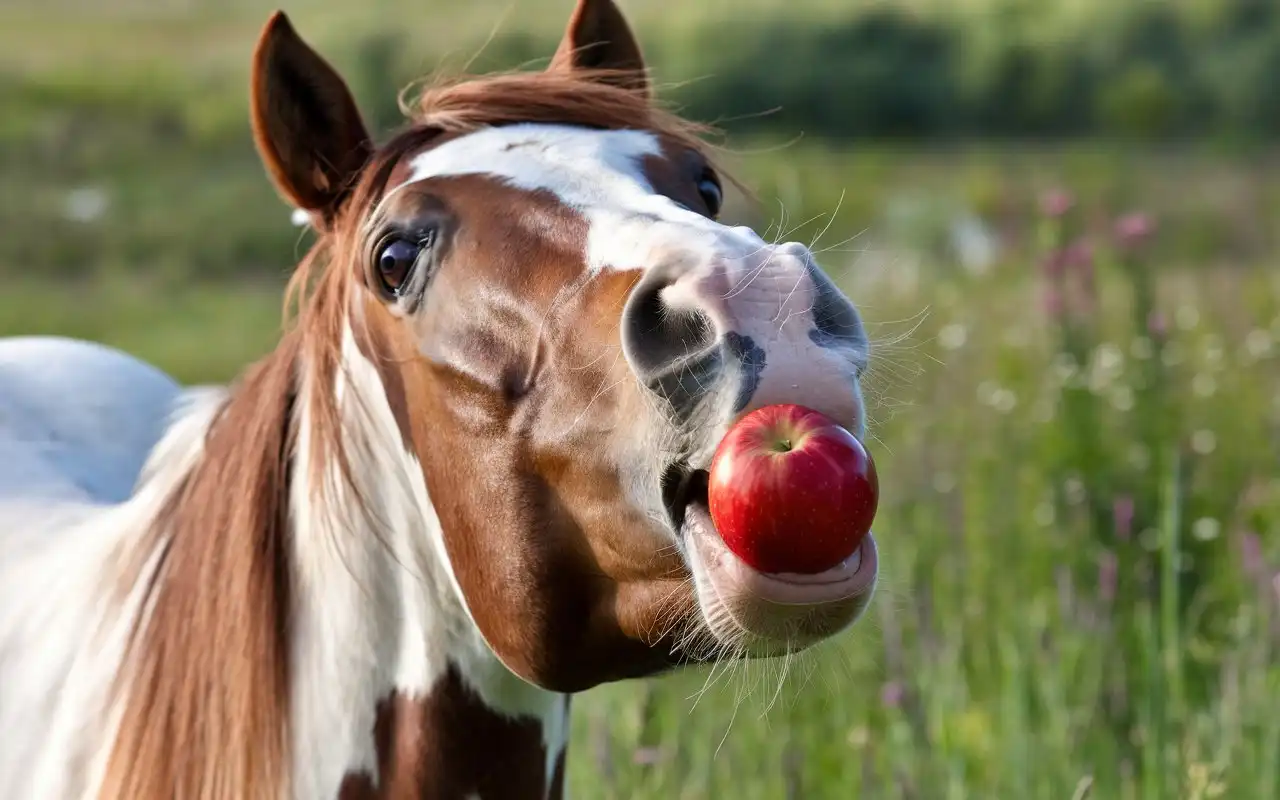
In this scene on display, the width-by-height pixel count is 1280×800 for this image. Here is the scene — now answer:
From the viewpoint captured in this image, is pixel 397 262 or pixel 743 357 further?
pixel 397 262

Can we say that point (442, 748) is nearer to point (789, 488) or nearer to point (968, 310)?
point (789, 488)

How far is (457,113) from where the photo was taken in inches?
78.0

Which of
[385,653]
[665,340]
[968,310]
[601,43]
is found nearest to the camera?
[665,340]

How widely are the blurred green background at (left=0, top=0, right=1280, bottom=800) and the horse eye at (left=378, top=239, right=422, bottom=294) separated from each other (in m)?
0.48

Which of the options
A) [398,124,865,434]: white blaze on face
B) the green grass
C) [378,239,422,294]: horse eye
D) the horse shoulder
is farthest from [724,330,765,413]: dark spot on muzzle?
the horse shoulder

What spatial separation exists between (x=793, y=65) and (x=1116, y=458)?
47.1ft

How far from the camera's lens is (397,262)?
73.2 inches

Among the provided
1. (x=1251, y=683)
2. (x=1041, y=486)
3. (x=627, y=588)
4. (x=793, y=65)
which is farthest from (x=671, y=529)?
(x=793, y=65)

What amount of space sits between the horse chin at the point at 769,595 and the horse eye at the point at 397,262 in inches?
22.2

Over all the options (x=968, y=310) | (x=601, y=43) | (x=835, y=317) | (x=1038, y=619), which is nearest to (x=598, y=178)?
(x=835, y=317)

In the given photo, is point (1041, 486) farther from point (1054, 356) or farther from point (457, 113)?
point (457, 113)

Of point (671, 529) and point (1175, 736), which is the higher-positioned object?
point (671, 529)

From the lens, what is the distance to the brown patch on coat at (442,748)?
1889 mm

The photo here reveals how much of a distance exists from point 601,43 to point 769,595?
121 cm
